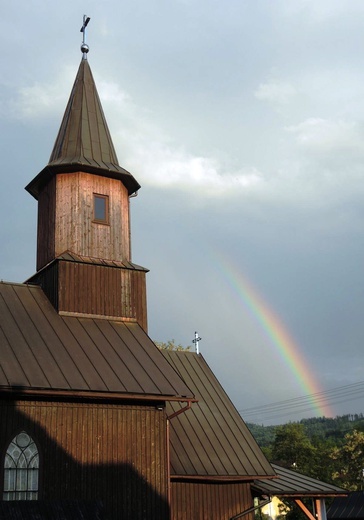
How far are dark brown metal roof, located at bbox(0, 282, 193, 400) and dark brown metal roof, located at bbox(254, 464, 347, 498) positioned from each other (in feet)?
14.4

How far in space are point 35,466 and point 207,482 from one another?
568cm

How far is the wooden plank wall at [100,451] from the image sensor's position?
1458 centimetres

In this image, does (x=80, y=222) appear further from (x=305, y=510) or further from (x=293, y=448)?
(x=293, y=448)

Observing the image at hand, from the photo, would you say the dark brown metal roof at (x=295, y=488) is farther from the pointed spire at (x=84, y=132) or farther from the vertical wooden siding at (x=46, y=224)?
the pointed spire at (x=84, y=132)

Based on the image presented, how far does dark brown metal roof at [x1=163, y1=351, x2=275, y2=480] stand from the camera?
17812mm

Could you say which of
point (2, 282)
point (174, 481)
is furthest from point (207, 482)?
point (2, 282)

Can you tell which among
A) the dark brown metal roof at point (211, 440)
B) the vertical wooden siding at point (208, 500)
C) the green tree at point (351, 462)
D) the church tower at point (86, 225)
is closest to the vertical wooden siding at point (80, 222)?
the church tower at point (86, 225)

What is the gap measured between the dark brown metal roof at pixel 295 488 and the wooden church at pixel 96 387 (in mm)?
519

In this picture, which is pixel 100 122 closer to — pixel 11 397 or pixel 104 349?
pixel 104 349

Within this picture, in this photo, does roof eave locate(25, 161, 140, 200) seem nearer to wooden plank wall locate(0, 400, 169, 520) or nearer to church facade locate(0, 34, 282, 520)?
church facade locate(0, 34, 282, 520)

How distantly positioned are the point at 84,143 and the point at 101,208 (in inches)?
99.7

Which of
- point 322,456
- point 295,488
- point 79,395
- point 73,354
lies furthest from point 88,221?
point 322,456

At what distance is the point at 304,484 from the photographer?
19984 millimetres

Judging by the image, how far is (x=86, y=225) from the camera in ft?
66.4
